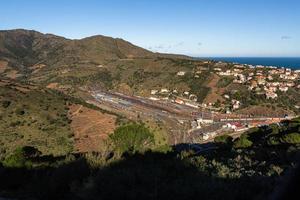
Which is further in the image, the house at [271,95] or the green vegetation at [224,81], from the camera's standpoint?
the green vegetation at [224,81]

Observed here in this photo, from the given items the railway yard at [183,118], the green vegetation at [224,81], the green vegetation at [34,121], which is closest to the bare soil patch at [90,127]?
the green vegetation at [34,121]

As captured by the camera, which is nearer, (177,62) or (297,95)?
(297,95)

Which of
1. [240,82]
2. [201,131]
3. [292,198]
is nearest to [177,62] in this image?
[240,82]

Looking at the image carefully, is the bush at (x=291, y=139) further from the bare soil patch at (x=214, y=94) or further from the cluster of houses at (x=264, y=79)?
the cluster of houses at (x=264, y=79)

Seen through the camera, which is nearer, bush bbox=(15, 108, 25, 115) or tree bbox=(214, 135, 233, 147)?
tree bbox=(214, 135, 233, 147)

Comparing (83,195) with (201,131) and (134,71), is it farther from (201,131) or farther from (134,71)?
(134,71)

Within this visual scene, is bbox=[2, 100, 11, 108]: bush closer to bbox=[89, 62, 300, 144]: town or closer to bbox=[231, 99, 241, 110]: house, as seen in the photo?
bbox=[89, 62, 300, 144]: town

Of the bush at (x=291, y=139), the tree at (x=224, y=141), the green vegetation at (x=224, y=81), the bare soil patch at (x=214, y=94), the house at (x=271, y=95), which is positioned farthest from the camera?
the green vegetation at (x=224, y=81)

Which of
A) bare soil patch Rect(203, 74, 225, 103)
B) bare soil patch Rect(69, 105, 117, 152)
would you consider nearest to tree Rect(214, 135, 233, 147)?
bare soil patch Rect(69, 105, 117, 152)
